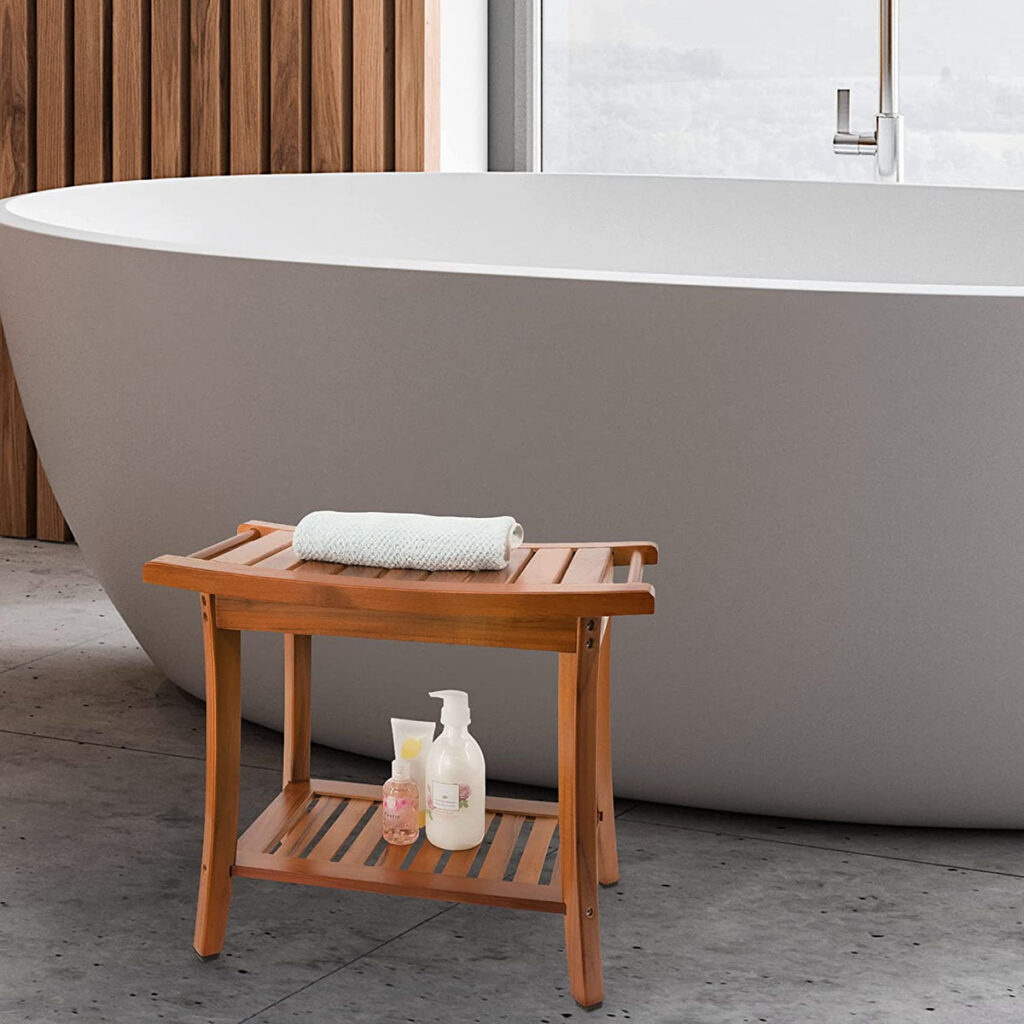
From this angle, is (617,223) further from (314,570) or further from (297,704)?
(314,570)

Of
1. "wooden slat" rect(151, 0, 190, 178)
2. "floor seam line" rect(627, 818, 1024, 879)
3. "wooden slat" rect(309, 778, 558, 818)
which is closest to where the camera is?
"wooden slat" rect(309, 778, 558, 818)

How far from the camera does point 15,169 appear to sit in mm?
3531

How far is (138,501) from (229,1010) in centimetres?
81

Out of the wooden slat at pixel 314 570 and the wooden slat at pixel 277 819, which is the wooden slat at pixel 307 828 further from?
the wooden slat at pixel 314 570

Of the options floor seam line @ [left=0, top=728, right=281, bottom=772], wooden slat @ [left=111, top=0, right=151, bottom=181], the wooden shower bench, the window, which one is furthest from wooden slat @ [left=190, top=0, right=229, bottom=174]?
the wooden shower bench

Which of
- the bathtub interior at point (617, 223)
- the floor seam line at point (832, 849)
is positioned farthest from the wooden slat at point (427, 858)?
the bathtub interior at point (617, 223)

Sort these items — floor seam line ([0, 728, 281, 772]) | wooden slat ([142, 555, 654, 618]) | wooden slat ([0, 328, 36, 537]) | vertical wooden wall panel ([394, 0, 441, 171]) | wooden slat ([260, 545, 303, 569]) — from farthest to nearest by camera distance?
wooden slat ([0, 328, 36, 537]) < vertical wooden wall panel ([394, 0, 441, 171]) < floor seam line ([0, 728, 281, 772]) < wooden slat ([260, 545, 303, 569]) < wooden slat ([142, 555, 654, 618])

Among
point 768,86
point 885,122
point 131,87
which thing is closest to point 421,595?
point 885,122

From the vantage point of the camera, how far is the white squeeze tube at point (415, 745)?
171 centimetres

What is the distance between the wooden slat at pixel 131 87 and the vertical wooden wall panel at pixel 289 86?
28cm

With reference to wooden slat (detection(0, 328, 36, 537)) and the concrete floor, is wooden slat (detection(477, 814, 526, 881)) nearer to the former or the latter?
the concrete floor

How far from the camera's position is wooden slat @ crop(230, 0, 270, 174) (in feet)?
11.0

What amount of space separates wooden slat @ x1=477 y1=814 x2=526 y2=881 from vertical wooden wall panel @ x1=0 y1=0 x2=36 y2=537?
2.04 metres

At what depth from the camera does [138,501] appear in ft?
7.10
